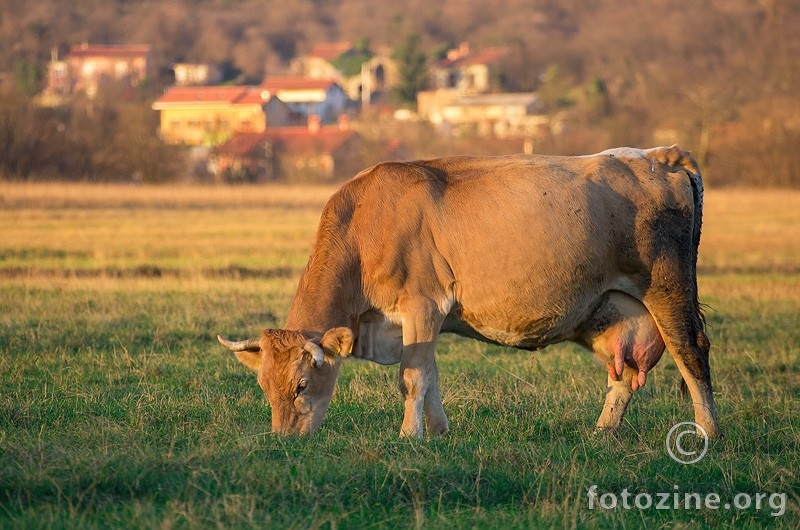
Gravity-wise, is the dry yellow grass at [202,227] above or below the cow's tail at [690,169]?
below

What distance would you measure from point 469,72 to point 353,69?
51.0 ft

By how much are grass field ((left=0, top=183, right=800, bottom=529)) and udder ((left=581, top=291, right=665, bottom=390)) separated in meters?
0.46

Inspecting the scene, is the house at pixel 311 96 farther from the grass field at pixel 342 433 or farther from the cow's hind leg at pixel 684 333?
the cow's hind leg at pixel 684 333

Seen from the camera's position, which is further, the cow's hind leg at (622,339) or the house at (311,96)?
the house at (311,96)

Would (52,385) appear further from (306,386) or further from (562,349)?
(562,349)

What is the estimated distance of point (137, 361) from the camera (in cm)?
1121

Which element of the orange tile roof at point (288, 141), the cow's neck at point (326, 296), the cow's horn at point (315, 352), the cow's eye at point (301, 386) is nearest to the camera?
the cow's horn at point (315, 352)

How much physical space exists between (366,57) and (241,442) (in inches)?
5189

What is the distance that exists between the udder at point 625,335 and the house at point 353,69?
4322 inches

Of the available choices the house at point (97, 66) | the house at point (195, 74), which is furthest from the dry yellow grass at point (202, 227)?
the house at point (195, 74)

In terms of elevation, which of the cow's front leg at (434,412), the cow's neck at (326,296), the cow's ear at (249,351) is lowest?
the cow's front leg at (434,412)

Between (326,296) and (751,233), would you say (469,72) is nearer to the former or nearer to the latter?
(751,233)

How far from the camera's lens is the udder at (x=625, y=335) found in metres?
9.39

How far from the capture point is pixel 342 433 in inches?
340
